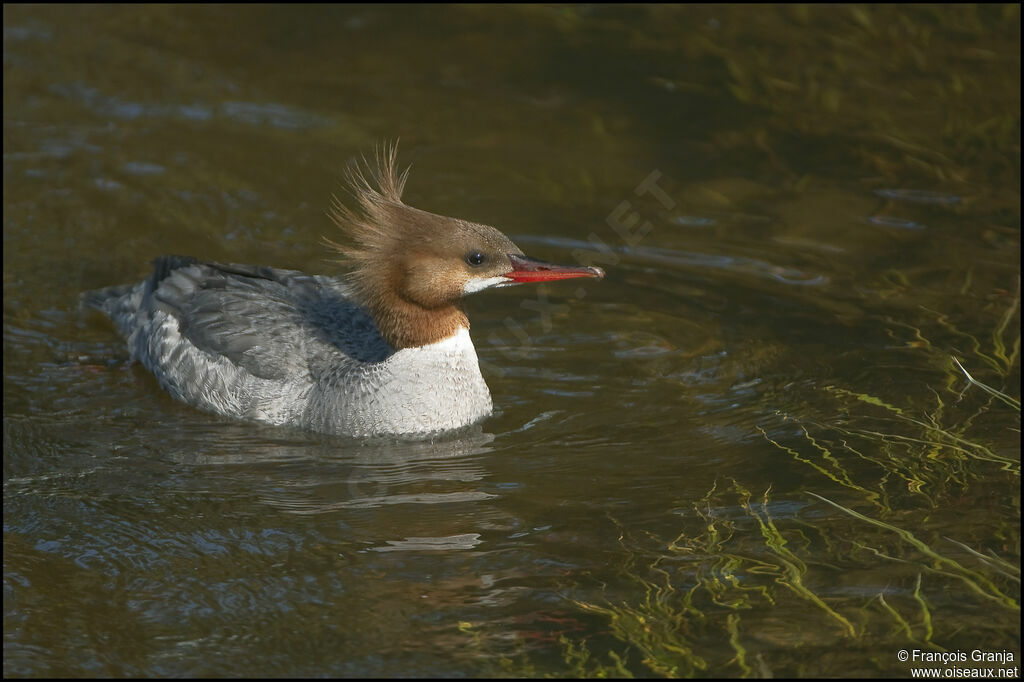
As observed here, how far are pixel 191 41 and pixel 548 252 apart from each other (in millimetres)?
5313

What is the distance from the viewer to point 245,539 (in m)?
6.21

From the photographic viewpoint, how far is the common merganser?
287 inches

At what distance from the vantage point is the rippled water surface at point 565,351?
5.53 metres

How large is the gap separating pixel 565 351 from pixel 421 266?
5.07 feet

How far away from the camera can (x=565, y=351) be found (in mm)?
8453

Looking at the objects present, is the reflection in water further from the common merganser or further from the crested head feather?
the crested head feather

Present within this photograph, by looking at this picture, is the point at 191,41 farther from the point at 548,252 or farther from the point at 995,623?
the point at 995,623

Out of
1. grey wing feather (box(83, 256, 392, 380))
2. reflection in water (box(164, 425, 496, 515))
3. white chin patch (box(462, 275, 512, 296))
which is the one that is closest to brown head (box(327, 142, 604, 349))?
white chin patch (box(462, 275, 512, 296))

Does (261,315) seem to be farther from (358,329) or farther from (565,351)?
(565,351)

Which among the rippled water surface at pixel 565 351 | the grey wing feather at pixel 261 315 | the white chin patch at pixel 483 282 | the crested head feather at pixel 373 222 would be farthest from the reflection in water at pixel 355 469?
the crested head feather at pixel 373 222

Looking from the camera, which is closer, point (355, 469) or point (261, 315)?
point (355, 469)

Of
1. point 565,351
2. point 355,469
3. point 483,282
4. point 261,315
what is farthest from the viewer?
point 565,351

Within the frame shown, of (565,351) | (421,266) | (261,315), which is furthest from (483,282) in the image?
(261,315)

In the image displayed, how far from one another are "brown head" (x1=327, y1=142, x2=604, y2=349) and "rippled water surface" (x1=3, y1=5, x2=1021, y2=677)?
0.73 m
